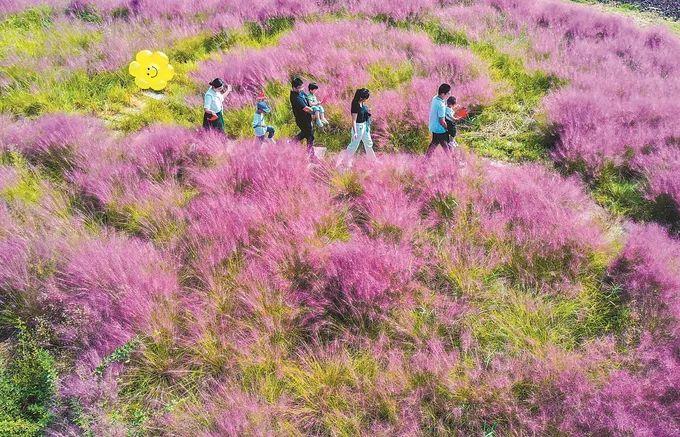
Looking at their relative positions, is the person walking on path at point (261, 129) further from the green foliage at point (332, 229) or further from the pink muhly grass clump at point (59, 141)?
the pink muhly grass clump at point (59, 141)

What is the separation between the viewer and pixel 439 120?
6.09 meters

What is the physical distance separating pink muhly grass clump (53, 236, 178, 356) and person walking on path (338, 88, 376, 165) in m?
3.08

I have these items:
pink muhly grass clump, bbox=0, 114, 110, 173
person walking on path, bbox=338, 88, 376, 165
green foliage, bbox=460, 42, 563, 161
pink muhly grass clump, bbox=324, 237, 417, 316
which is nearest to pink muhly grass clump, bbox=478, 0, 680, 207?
green foliage, bbox=460, 42, 563, 161

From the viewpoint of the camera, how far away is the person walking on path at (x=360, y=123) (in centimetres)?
592

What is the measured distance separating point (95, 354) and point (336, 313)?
2.12 m

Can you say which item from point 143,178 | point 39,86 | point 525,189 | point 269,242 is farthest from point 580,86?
point 39,86

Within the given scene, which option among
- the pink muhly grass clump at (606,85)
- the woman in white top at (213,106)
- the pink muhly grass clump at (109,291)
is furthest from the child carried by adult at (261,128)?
the pink muhly grass clump at (606,85)

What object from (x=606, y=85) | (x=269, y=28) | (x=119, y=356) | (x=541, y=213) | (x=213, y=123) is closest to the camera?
(x=119, y=356)

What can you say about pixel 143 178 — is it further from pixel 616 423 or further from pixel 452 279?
pixel 616 423

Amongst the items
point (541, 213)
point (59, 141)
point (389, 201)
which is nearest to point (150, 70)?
point (59, 141)

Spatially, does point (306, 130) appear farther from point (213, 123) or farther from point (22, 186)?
Result: point (22, 186)

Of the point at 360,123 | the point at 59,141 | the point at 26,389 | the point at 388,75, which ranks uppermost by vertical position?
the point at 388,75

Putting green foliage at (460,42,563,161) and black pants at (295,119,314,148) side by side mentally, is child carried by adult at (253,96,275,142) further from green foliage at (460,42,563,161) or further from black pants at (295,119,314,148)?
green foliage at (460,42,563,161)

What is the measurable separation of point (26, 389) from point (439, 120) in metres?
5.57
